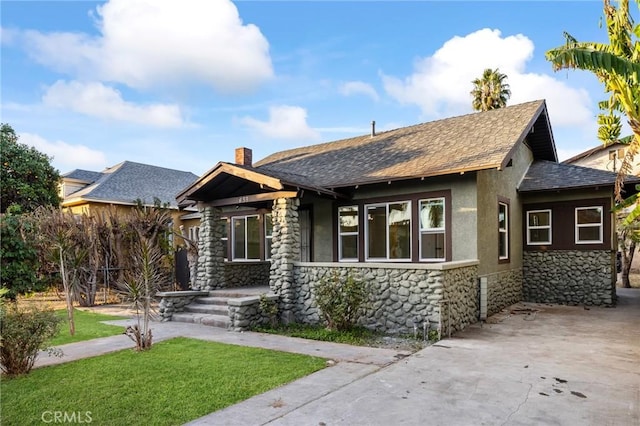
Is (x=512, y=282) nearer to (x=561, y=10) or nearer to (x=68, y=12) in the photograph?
(x=561, y=10)

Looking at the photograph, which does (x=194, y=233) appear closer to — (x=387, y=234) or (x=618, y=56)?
(x=387, y=234)

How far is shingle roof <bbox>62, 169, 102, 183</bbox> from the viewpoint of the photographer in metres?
25.2

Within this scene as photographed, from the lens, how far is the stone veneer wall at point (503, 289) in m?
11.3

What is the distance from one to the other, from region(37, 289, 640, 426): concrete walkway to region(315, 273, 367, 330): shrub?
3.30ft

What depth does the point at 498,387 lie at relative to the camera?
5559 mm

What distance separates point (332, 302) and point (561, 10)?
10.7 meters

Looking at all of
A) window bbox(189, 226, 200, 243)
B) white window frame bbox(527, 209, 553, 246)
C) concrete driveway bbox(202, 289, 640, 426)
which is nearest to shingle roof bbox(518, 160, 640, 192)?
white window frame bbox(527, 209, 553, 246)

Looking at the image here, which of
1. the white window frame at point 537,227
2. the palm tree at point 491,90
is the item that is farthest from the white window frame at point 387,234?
the palm tree at point 491,90

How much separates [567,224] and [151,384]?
13.1 meters

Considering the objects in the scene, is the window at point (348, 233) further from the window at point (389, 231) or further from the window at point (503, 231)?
the window at point (503, 231)

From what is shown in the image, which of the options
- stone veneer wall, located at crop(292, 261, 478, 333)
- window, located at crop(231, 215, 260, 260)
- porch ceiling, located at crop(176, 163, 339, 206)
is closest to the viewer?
stone veneer wall, located at crop(292, 261, 478, 333)

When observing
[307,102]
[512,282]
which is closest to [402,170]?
[512,282]

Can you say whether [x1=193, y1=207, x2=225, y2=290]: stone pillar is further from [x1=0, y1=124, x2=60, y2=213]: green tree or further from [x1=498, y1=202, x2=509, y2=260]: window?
[x1=0, y1=124, x2=60, y2=213]: green tree

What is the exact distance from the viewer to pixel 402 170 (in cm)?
1140
